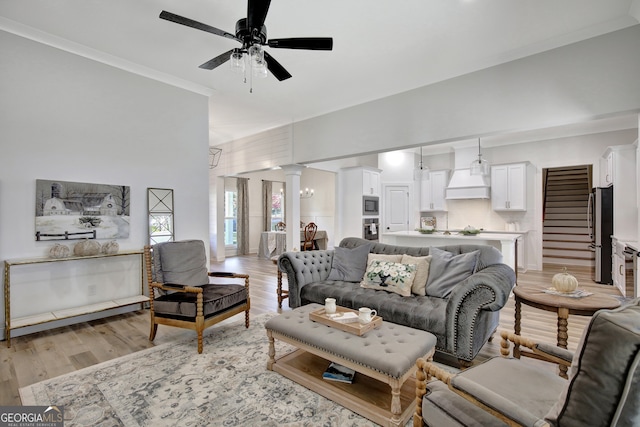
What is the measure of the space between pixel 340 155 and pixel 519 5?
119 inches

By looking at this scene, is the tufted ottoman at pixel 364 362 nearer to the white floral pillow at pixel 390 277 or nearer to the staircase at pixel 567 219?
the white floral pillow at pixel 390 277

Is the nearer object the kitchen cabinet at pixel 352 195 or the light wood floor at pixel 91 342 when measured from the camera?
the light wood floor at pixel 91 342

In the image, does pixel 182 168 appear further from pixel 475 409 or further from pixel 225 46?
pixel 475 409

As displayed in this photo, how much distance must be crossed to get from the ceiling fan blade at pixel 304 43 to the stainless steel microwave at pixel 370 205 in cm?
538

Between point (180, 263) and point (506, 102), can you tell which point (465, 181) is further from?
point (180, 263)

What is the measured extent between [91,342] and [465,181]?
7.69 metres

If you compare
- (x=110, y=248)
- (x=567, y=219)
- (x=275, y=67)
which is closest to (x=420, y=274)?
(x=275, y=67)

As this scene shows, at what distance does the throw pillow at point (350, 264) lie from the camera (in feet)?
12.2

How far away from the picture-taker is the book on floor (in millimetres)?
2223

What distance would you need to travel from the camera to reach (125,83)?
13.0 feet

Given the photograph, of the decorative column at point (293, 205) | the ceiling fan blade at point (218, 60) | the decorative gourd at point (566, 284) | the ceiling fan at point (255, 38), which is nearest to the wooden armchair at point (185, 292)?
the ceiling fan blade at point (218, 60)

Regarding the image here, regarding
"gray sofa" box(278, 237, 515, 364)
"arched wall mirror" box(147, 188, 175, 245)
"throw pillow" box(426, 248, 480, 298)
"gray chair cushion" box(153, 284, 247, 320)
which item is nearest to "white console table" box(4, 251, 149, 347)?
"arched wall mirror" box(147, 188, 175, 245)

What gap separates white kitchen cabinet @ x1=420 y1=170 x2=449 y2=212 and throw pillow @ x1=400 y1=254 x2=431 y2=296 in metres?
5.24

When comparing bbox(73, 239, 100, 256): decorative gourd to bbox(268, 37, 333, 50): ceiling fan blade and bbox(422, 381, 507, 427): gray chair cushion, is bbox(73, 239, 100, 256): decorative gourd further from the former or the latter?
Answer: bbox(422, 381, 507, 427): gray chair cushion
